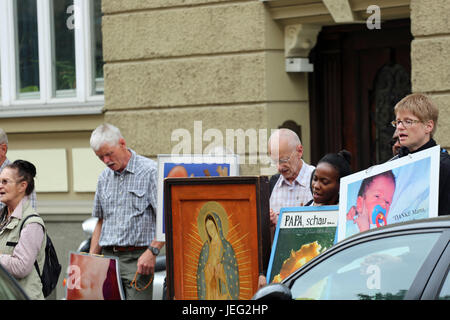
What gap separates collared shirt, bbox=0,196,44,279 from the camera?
664cm

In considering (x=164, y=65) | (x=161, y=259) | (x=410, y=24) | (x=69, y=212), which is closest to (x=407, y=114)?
(x=161, y=259)

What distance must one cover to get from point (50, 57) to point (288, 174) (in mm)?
6294

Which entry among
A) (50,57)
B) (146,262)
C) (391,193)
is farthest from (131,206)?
(50,57)

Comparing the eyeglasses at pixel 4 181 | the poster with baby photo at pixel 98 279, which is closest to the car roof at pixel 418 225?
the eyeglasses at pixel 4 181

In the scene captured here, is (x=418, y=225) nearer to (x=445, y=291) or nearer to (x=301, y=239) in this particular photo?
(x=445, y=291)

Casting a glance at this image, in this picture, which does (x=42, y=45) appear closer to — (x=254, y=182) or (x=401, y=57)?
(x=401, y=57)

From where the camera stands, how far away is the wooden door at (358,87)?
34.6ft

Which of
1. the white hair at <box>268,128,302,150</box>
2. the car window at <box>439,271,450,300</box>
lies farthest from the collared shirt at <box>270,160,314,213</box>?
the car window at <box>439,271,450,300</box>

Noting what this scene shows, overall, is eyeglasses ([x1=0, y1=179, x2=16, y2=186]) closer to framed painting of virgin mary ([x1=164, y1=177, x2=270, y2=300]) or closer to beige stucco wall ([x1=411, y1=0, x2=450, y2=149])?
framed painting of virgin mary ([x1=164, y1=177, x2=270, y2=300])

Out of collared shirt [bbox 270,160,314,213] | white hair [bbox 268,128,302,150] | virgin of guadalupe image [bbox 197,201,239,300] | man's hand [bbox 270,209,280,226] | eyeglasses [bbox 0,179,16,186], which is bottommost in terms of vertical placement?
virgin of guadalupe image [bbox 197,201,239,300]

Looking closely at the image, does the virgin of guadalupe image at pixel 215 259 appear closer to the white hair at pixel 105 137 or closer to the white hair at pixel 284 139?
the white hair at pixel 284 139

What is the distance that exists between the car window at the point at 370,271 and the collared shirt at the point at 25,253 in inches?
97.2

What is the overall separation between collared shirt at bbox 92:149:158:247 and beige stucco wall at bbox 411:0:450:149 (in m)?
2.86
